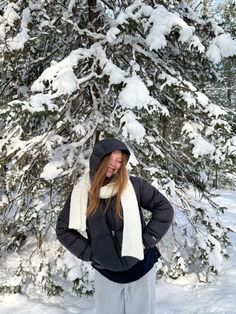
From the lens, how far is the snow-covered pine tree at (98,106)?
15.5 ft

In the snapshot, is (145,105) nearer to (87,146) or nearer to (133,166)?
(133,166)

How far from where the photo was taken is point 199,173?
23.0 ft

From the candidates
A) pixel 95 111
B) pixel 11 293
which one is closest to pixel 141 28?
pixel 95 111

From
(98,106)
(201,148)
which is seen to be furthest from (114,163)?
(98,106)

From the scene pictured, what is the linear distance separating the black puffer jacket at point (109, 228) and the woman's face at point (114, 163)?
0.04 m

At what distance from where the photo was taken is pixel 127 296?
10.0 ft

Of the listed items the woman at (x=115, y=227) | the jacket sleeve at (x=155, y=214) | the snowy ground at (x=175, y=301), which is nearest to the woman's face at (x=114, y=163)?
the woman at (x=115, y=227)

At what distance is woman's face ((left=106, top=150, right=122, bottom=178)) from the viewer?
2979 millimetres

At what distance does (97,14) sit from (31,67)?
4.02 ft

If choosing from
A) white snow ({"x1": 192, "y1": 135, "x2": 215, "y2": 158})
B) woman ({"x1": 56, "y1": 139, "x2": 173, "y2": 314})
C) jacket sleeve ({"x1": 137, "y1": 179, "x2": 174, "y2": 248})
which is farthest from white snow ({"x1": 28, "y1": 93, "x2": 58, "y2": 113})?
white snow ({"x1": 192, "y1": 135, "x2": 215, "y2": 158})

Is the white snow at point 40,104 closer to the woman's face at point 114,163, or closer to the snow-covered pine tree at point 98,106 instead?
the snow-covered pine tree at point 98,106

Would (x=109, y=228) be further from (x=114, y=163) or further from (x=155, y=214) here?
(x=114, y=163)

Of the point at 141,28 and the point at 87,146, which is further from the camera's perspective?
the point at 87,146

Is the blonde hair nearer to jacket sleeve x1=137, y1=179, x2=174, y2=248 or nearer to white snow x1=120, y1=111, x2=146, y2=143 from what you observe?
jacket sleeve x1=137, y1=179, x2=174, y2=248
